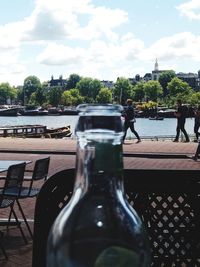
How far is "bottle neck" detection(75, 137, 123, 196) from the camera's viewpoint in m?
0.91

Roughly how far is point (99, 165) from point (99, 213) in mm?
89

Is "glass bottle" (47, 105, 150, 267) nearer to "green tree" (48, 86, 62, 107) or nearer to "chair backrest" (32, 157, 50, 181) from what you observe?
"chair backrest" (32, 157, 50, 181)

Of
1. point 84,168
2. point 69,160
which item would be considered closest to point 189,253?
point 84,168

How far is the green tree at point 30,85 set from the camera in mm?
157500

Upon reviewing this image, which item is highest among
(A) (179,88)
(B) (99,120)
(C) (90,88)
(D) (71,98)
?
(B) (99,120)

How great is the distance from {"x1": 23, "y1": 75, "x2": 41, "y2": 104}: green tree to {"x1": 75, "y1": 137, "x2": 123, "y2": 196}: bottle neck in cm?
15577

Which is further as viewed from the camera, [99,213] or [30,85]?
[30,85]

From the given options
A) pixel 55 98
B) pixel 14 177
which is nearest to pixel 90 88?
pixel 55 98

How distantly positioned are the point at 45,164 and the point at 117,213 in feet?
19.8

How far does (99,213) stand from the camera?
88 cm

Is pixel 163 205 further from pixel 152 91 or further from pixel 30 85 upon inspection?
pixel 30 85

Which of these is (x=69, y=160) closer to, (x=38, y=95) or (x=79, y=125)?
(x=79, y=125)

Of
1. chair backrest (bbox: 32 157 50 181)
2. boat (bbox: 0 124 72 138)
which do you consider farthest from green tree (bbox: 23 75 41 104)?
chair backrest (bbox: 32 157 50 181)

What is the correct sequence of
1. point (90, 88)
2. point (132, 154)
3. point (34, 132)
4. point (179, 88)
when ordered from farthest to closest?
point (90, 88)
point (179, 88)
point (34, 132)
point (132, 154)
